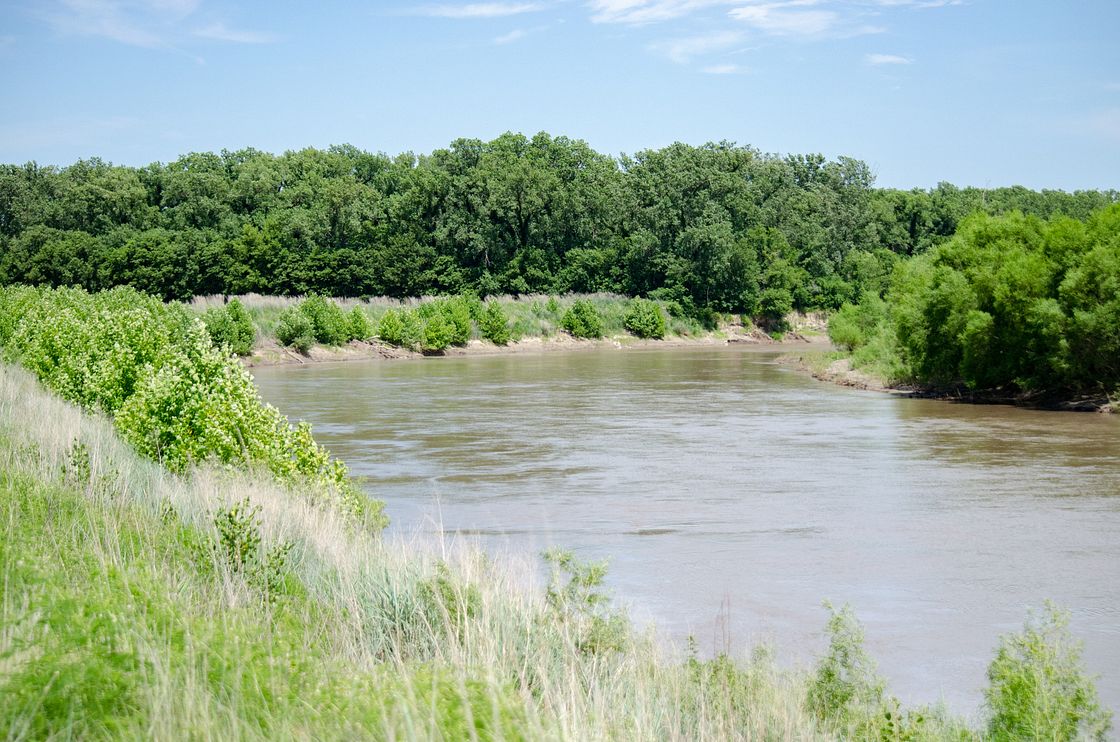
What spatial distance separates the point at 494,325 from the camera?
8175cm

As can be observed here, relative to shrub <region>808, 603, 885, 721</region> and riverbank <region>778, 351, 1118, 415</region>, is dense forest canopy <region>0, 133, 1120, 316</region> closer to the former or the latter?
riverbank <region>778, 351, 1118, 415</region>

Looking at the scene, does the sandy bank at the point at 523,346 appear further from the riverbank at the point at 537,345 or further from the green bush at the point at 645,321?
the green bush at the point at 645,321

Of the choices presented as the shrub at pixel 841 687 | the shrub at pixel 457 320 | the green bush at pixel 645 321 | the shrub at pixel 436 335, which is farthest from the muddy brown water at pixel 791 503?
the green bush at pixel 645 321

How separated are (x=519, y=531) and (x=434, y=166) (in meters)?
91.1

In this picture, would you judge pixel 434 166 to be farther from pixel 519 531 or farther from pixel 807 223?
pixel 519 531

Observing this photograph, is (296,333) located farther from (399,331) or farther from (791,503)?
(791,503)

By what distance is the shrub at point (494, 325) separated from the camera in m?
81.5

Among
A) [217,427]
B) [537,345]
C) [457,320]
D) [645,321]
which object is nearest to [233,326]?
[457,320]

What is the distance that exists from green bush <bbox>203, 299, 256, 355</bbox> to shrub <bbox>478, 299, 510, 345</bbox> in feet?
59.7

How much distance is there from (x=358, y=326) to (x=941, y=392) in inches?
1610

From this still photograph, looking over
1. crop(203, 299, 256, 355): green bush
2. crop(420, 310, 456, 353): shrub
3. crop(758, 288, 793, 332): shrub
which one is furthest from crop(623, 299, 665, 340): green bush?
crop(203, 299, 256, 355): green bush

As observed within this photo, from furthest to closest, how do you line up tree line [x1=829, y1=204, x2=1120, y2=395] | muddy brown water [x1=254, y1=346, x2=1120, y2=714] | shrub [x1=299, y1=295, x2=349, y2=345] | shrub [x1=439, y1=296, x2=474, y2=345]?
shrub [x1=439, y1=296, x2=474, y2=345] → shrub [x1=299, y1=295, x2=349, y2=345] → tree line [x1=829, y1=204, x2=1120, y2=395] → muddy brown water [x1=254, y1=346, x2=1120, y2=714]

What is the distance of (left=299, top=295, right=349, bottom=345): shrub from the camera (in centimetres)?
7175

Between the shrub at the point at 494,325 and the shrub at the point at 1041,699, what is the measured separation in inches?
2879
